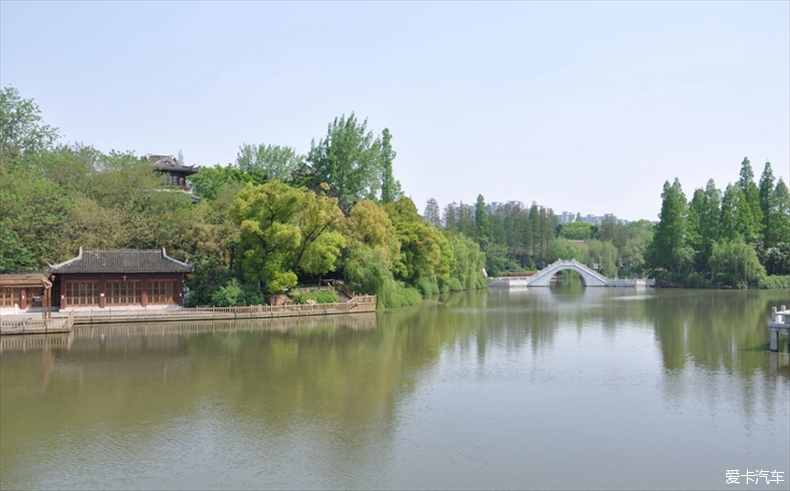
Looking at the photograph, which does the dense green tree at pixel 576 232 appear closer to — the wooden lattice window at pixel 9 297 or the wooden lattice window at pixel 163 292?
the wooden lattice window at pixel 163 292

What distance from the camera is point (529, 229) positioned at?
88.1 metres

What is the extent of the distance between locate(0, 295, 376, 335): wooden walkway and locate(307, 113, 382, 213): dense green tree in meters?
15.4

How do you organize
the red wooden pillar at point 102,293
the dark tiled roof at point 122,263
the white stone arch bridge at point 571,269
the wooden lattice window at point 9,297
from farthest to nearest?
the white stone arch bridge at point 571,269 < the red wooden pillar at point 102,293 < the dark tiled roof at point 122,263 < the wooden lattice window at point 9,297

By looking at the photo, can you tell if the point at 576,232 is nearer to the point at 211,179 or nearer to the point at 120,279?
the point at 211,179

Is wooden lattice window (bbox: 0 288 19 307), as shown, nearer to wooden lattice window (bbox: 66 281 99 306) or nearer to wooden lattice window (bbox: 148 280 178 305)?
wooden lattice window (bbox: 66 281 99 306)

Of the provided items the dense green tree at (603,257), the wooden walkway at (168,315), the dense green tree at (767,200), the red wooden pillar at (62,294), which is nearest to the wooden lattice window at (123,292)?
the wooden walkway at (168,315)

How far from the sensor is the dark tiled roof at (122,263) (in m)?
31.1

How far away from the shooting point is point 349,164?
4991 cm

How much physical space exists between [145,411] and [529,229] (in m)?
76.6

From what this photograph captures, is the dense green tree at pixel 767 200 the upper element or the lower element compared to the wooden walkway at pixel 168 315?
upper

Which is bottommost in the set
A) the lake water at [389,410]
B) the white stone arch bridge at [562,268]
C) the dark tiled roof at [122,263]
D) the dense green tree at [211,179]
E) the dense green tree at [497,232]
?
the lake water at [389,410]

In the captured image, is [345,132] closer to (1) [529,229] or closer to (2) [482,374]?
(2) [482,374]

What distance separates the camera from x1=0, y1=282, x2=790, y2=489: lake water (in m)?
11.2

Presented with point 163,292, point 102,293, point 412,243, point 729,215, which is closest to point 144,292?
point 163,292
